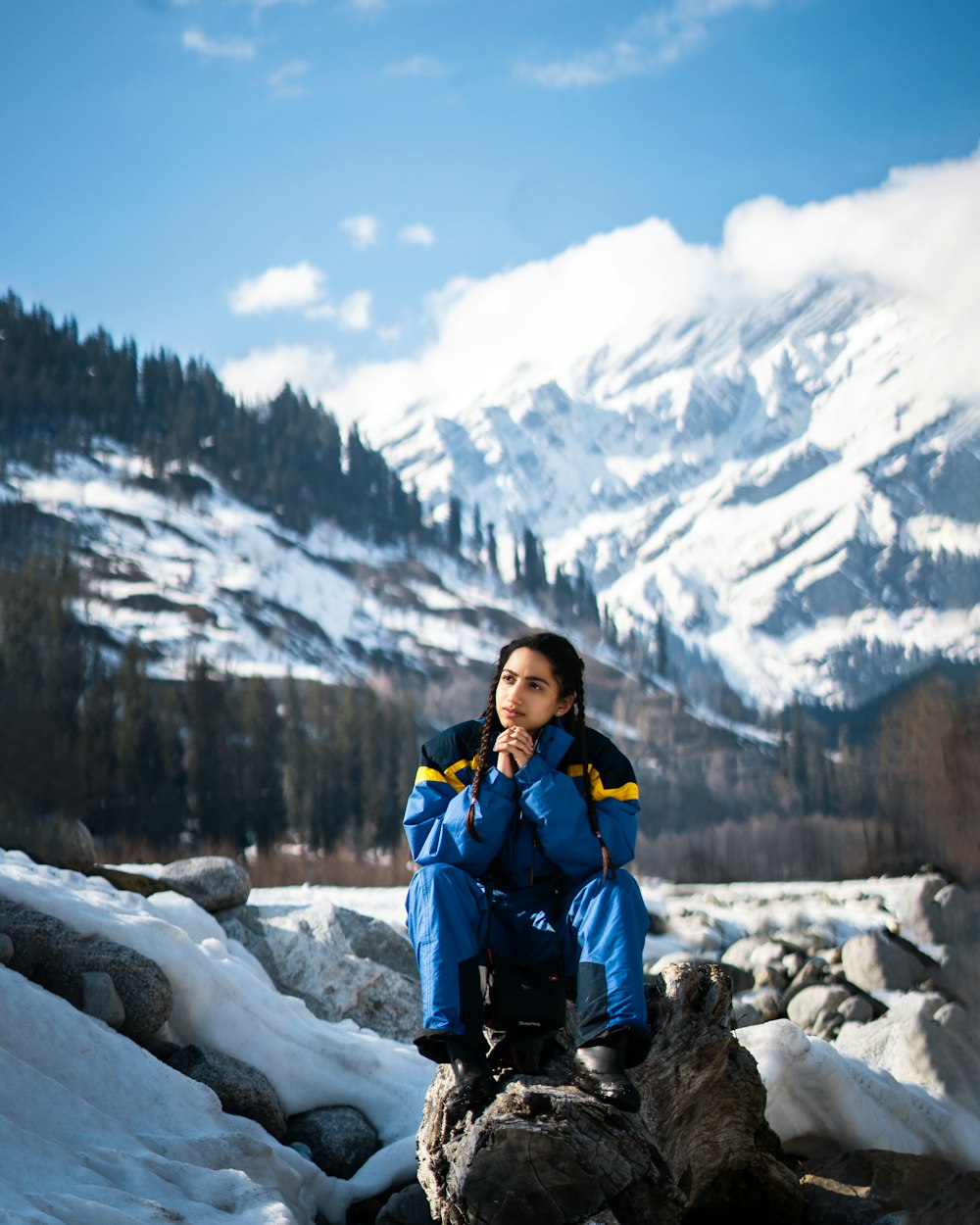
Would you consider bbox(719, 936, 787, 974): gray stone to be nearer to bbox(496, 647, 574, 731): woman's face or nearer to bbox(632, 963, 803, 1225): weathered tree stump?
bbox(632, 963, 803, 1225): weathered tree stump

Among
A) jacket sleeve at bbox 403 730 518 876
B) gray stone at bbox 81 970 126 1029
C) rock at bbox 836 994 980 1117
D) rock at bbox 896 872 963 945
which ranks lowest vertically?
rock at bbox 896 872 963 945

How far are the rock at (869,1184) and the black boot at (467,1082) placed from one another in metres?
2.00

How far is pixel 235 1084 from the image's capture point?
308 inches

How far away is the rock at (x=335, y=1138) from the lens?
311 inches

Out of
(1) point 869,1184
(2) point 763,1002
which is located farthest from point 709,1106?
(2) point 763,1002

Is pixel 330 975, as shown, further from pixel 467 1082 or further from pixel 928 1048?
pixel 467 1082

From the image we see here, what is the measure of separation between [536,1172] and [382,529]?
601ft

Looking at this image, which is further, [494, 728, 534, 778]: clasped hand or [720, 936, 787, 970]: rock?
[720, 936, 787, 970]: rock

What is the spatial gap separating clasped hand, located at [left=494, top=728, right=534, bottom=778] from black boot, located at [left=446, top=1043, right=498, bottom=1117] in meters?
1.12

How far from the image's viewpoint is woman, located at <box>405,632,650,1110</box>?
16.7ft

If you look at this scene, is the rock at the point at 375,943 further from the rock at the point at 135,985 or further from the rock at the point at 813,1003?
the rock at the point at 135,985

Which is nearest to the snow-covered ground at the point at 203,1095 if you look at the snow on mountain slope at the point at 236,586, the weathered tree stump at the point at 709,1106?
the weathered tree stump at the point at 709,1106

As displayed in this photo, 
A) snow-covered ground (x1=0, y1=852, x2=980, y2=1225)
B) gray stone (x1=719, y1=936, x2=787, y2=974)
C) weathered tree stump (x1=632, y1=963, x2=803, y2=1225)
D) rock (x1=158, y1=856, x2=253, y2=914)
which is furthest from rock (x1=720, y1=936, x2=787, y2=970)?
weathered tree stump (x1=632, y1=963, x2=803, y2=1225)

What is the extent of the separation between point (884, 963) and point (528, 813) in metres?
14.9
